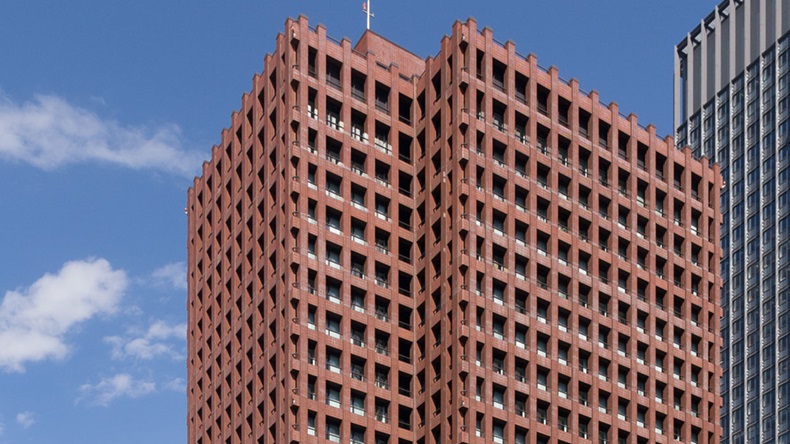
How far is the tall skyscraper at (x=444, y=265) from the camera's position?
127938 mm

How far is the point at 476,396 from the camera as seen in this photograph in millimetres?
126750

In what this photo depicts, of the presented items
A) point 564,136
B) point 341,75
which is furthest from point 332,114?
point 564,136

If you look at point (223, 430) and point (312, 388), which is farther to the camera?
point (223, 430)

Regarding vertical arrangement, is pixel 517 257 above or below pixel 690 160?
below

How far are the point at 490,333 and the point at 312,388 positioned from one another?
606 inches

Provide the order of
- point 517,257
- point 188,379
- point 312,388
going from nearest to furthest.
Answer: point 312,388, point 517,257, point 188,379

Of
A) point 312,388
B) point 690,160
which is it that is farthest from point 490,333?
point 690,160

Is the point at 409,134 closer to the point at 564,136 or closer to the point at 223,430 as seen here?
the point at 564,136

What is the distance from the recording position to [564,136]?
142250mm

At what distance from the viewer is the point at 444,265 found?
13150cm

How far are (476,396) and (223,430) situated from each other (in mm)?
26087

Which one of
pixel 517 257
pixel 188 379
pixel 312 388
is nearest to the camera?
pixel 312 388

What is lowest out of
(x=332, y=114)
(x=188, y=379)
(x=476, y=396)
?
(x=476, y=396)

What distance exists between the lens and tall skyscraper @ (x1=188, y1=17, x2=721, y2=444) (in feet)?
420
